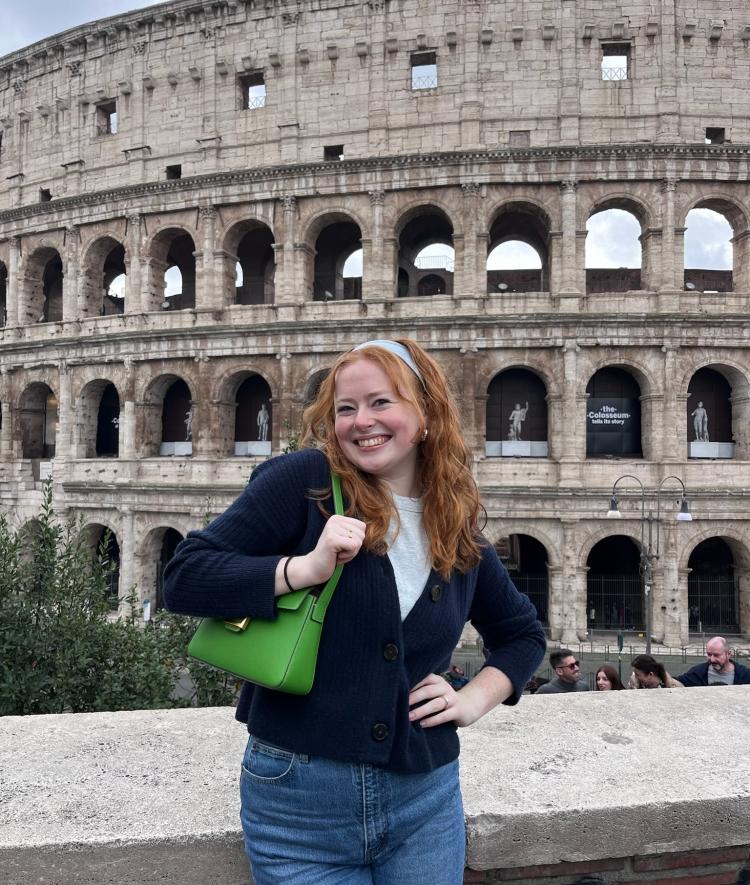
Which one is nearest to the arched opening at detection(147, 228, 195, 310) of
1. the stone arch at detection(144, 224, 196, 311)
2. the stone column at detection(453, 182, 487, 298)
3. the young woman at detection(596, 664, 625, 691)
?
the stone arch at detection(144, 224, 196, 311)

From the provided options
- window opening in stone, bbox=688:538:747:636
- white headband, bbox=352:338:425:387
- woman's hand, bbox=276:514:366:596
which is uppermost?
white headband, bbox=352:338:425:387

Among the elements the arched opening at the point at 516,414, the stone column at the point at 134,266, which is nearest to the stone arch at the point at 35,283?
the stone column at the point at 134,266

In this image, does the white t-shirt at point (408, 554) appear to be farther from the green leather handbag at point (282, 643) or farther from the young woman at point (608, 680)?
the young woman at point (608, 680)

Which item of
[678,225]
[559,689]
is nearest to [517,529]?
[559,689]

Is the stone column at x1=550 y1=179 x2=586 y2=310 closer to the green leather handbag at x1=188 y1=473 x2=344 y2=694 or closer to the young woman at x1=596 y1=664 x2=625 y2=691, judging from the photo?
the young woman at x1=596 y1=664 x2=625 y2=691

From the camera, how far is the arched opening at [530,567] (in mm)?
18828

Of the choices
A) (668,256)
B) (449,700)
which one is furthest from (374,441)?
(668,256)

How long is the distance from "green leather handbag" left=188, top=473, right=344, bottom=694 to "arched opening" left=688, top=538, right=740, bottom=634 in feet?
62.7

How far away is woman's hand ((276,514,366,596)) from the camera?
153 cm

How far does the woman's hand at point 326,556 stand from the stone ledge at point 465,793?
1022mm

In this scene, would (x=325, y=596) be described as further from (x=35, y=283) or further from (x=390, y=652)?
(x=35, y=283)

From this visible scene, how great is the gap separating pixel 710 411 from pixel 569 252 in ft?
21.3

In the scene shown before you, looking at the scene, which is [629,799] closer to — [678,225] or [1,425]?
[678,225]

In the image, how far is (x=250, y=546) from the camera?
5.49 feet
